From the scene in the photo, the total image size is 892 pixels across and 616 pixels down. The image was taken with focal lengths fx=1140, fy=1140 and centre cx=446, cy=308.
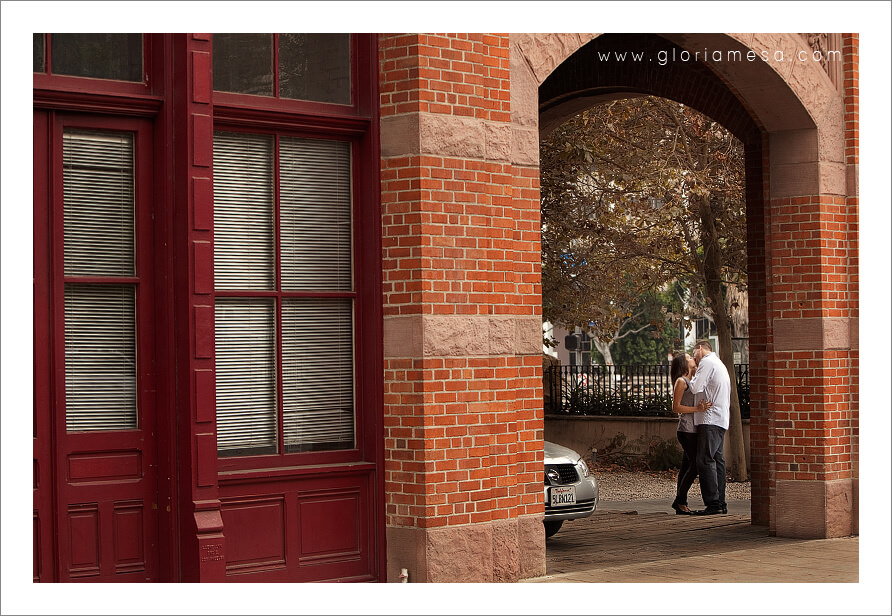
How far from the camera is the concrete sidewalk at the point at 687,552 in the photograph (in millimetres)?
9070

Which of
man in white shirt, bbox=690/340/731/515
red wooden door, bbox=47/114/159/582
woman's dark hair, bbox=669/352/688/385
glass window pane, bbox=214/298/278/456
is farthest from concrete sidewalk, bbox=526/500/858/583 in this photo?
red wooden door, bbox=47/114/159/582

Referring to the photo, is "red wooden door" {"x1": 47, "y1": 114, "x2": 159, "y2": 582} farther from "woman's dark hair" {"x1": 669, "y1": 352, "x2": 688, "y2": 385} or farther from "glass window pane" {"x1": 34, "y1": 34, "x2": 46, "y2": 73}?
"woman's dark hair" {"x1": 669, "y1": 352, "x2": 688, "y2": 385}

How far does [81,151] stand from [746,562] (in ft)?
21.0

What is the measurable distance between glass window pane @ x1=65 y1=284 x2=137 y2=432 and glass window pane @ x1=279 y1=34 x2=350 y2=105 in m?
1.86

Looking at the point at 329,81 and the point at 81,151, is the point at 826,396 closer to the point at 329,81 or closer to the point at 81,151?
the point at 329,81

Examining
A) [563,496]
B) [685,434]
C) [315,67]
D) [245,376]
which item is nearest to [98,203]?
[245,376]

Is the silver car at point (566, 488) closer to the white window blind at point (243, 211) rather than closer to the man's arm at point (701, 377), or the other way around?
the man's arm at point (701, 377)

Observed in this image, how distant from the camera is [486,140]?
8.45 meters

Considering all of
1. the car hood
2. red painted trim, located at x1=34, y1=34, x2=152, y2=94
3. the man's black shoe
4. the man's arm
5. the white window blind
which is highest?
red painted trim, located at x1=34, y1=34, x2=152, y2=94

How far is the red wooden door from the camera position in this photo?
7.10 metres

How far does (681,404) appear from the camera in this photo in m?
13.0

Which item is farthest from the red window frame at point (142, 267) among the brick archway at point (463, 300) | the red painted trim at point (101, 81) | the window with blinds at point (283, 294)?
the brick archway at point (463, 300)

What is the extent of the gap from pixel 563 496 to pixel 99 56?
5.89 meters

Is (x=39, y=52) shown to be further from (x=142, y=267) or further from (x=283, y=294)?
(x=283, y=294)
